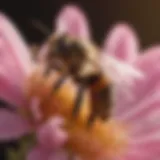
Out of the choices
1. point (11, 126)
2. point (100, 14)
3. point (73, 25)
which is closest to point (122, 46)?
point (73, 25)

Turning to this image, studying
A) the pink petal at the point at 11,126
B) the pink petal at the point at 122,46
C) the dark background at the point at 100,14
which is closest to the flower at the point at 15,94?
the pink petal at the point at 11,126

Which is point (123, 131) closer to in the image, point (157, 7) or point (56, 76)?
point (56, 76)

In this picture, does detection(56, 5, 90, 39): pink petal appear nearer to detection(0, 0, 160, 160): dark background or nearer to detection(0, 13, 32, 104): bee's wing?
detection(0, 13, 32, 104): bee's wing

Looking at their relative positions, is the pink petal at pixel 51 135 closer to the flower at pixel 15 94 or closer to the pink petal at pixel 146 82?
the flower at pixel 15 94

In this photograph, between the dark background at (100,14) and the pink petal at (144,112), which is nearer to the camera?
the pink petal at (144,112)

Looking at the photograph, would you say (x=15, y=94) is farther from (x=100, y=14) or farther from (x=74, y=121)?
(x=100, y=14)

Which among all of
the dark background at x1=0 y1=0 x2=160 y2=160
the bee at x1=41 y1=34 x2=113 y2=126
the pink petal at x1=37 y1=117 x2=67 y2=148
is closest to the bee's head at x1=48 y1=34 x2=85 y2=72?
the bee at x1=41 y1=34 x2=113 y2=126
